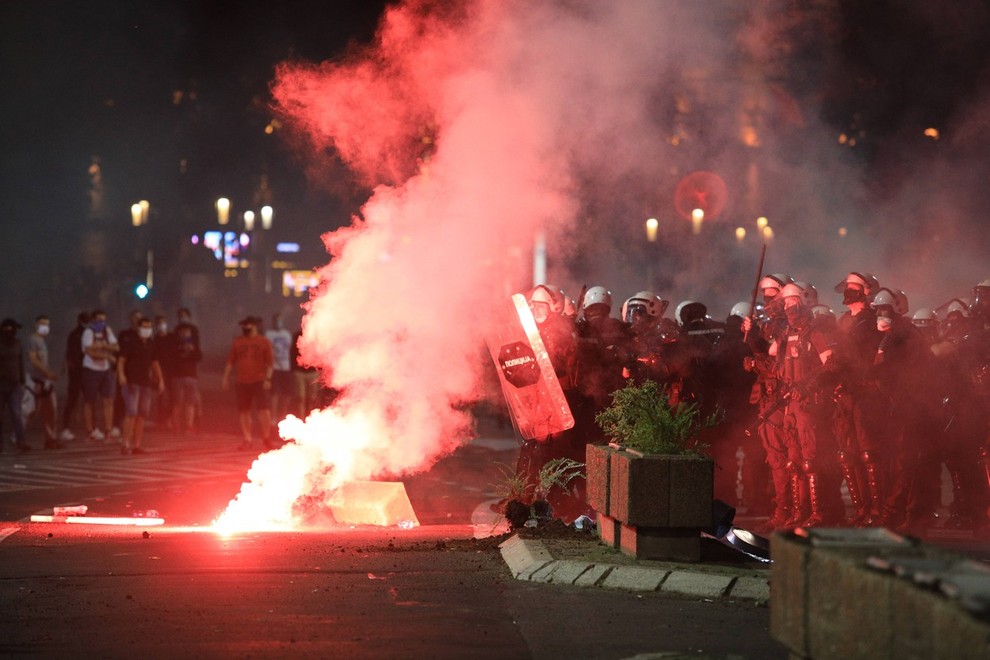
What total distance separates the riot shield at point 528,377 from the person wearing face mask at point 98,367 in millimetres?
9930

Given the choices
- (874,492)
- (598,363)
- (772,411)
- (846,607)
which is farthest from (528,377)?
(846,607)

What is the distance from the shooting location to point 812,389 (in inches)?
400

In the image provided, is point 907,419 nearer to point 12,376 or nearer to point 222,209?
point 12,376

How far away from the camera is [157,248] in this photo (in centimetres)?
5931

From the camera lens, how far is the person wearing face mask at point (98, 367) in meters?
19.1

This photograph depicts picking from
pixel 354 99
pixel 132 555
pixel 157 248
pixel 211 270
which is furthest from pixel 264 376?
pixel 211 270

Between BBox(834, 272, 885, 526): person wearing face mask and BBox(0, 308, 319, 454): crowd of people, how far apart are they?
7610mm

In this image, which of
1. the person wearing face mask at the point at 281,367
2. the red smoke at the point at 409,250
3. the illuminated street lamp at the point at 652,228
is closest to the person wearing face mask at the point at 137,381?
the person wearing face mask at the point at 281,367

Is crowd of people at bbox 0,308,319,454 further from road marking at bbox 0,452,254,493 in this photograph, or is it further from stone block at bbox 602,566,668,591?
stone block at bbox 602,566,668,591

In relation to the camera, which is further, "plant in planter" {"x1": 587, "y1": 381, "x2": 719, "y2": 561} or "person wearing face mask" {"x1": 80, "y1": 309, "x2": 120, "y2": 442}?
"person wearing face mask" {"x1": 80, "y1": 309, "x2": 120, "y2": 442}

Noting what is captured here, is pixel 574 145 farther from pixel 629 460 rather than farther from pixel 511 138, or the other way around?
pixel 629 460

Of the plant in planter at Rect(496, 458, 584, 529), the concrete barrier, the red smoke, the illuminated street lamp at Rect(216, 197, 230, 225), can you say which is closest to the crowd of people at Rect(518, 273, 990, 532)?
the plant in planter at Rect(496, 458, 584, 529)

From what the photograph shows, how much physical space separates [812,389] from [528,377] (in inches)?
90.4

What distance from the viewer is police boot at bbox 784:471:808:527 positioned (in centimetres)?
1029
